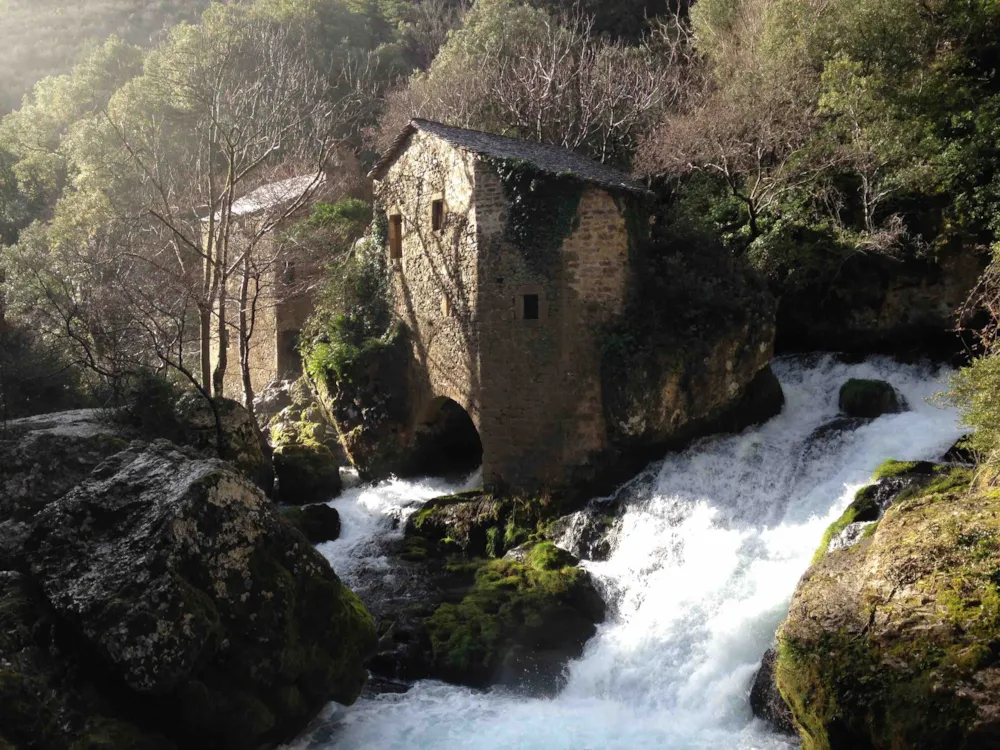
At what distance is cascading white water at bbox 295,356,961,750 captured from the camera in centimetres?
914

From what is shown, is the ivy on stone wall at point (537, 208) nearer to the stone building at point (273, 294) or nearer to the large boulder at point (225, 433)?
the large boulder at point (225, 433)

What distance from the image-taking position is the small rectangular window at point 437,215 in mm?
15984

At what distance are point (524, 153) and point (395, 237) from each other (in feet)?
12.2

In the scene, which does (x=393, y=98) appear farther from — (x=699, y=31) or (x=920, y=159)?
(x=920, y=159)

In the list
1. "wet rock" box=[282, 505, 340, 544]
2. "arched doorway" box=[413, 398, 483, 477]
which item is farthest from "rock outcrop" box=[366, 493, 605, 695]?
"arched doorway" box=[413, 398, 483, 477]

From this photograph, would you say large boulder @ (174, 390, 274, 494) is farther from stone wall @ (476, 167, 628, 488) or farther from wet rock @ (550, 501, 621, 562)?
wet rock @ (550, 501, 621, 562)

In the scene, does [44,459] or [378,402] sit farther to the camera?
[378,402]

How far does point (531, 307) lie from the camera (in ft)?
47.8

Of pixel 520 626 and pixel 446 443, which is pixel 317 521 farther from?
pixel 520 626

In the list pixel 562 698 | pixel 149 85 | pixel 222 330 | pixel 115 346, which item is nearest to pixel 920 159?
pixel 562 698

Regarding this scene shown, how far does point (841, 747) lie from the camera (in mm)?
7211

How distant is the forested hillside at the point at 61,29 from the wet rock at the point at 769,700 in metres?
46.0

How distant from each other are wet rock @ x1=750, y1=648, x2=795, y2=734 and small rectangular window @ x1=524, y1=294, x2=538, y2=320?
712 cm

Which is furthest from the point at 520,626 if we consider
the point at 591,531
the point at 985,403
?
the point at 985,403
